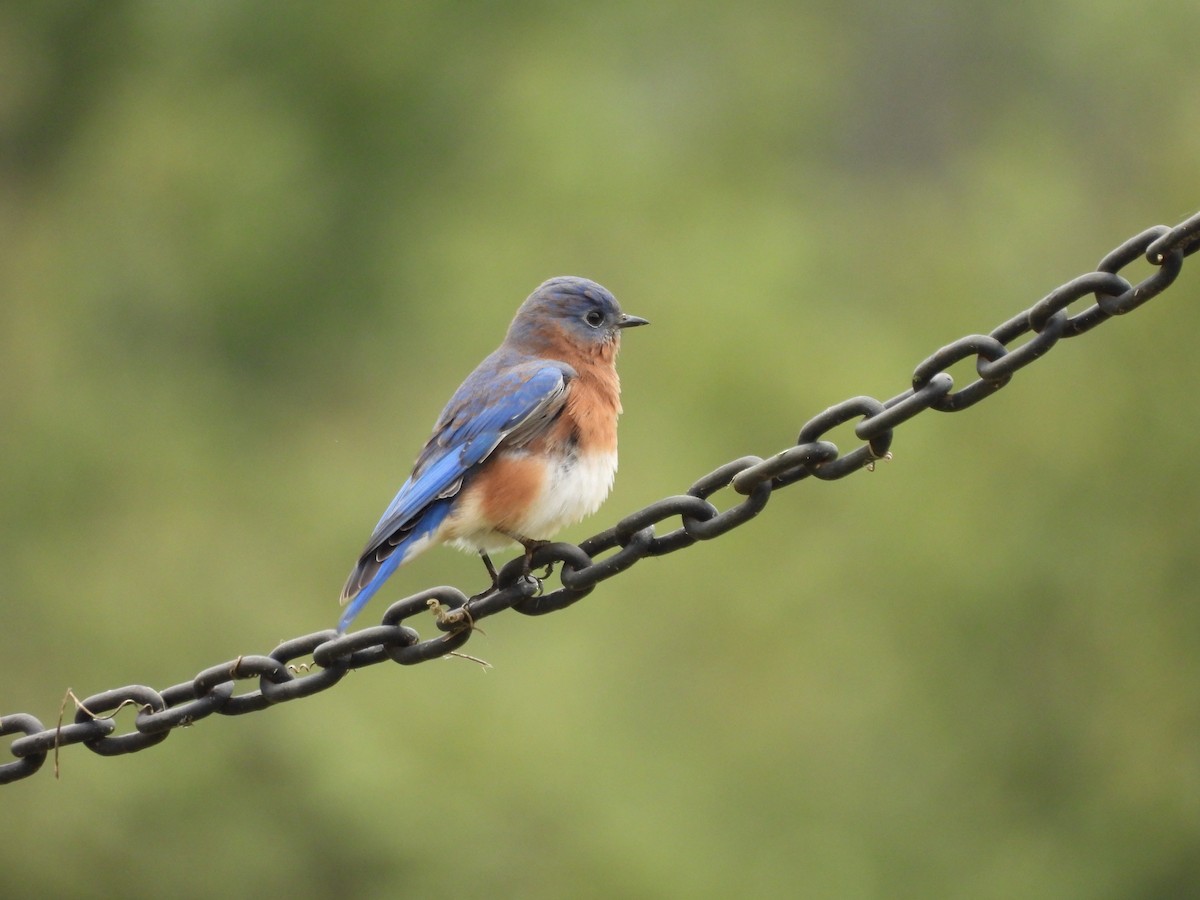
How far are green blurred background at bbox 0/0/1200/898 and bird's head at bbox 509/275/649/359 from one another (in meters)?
4.43

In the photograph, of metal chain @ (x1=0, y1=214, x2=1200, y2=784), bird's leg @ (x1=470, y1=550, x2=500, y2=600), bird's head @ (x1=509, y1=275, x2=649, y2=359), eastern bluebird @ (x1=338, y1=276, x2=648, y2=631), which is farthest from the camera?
bird's head @ (x1=509, y1=275, x2=649, y2=359)

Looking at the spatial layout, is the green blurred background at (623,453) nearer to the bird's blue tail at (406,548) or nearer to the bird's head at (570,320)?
the bird's head at (570,320)

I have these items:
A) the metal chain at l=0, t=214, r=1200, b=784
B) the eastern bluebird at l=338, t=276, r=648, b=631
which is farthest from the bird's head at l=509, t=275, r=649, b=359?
the metal chain at l=0, t=214, r=1200, b=784

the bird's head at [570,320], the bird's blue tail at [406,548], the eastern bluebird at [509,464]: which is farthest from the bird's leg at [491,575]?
the bird's head at [570,320]

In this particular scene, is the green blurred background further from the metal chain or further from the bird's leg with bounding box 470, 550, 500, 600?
the metal chain

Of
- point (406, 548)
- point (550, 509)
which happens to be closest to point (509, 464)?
point (550, 509)

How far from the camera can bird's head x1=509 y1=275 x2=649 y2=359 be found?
580 centimetres

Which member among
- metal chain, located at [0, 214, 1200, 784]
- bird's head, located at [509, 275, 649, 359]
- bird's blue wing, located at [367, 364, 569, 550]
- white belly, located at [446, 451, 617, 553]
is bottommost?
metal chain, located at [0, 214, 1200, 784]

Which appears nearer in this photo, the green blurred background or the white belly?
the white belly

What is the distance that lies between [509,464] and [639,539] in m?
1.35

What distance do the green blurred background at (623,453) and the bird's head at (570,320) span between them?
443 cm

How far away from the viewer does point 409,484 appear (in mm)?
5094

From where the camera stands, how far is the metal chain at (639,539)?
11.5ft

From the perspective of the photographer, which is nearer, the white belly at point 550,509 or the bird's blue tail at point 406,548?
the bird's blue tail at point 406,548
